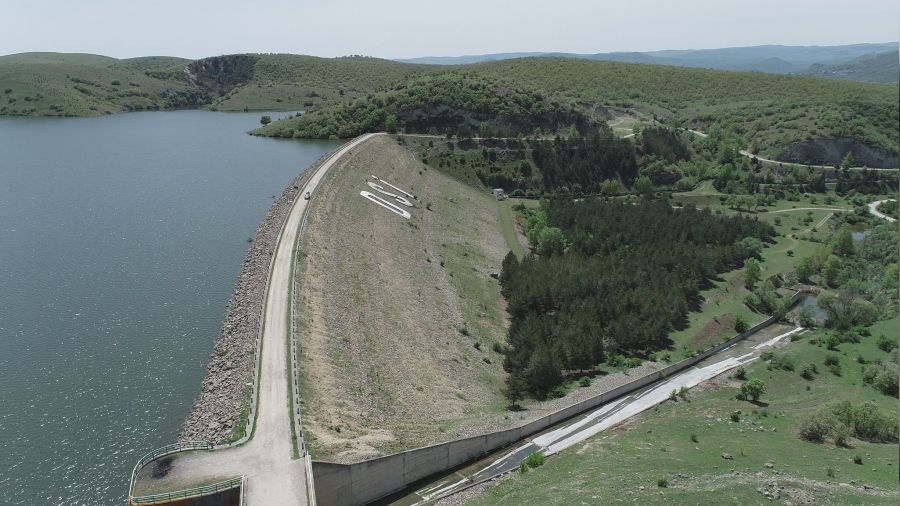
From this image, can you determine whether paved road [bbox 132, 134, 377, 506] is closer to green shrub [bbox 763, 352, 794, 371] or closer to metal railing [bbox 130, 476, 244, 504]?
metal railing [bbox 130, 476, 244, 504]

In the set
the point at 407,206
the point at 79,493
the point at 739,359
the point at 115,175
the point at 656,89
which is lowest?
the point at 739,359

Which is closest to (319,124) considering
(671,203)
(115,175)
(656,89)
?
(115,175)

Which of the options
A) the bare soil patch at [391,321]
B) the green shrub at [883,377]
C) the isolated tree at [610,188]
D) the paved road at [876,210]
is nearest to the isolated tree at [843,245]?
the paved road at [876,210]

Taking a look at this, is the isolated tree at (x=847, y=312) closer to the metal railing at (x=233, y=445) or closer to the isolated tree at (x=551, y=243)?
the isolated tree at (x=551, y=243)

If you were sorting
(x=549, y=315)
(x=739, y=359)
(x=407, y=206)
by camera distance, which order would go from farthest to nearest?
(x=407, y=206)
(x=549, y=315)
(x=739, y=359)

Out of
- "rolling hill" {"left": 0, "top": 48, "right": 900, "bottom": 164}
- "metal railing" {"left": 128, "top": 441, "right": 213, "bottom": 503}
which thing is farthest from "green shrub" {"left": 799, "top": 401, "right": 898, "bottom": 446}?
"rolling hill" {"left": 0, "top": 48, "right": 900, "bottom": 164}

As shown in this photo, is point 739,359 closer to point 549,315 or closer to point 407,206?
point 549,315

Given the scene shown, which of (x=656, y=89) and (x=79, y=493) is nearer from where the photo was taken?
(x=79, y=493)
